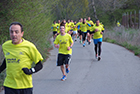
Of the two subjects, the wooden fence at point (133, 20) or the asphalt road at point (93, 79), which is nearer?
the asphalt road at point (93, 79)

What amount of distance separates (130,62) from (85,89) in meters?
4.73

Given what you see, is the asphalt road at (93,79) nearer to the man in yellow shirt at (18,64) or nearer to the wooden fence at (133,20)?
the man in yellow shirt at (18,64)

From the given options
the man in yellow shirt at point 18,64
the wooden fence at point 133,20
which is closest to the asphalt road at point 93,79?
the man in yellow shirt at point 18,64

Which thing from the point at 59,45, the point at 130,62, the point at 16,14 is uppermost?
the point at 16,14

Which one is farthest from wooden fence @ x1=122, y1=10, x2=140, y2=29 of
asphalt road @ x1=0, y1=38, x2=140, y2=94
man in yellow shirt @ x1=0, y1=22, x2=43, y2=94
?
man in yellow shirt @ x1=0, y1=22, x2=43, y2=94

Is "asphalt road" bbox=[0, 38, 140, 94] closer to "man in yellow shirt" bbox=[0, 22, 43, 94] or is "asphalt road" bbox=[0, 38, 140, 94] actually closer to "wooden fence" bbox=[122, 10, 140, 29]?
"man in yellow shirt" bbox=[0, 22, 43, 94]

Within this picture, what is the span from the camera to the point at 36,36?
34.7ft

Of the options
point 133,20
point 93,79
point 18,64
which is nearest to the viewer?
point 18,64

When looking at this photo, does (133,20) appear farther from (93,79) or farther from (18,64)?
(18,64)

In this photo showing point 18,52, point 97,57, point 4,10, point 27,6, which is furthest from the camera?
point 97,57

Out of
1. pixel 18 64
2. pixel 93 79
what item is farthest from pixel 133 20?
pixel 18 64

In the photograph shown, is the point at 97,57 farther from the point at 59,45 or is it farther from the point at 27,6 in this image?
the point at 27,6

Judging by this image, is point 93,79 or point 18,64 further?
point 93,79

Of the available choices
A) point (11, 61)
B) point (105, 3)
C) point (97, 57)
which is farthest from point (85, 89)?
point (105, 3)
